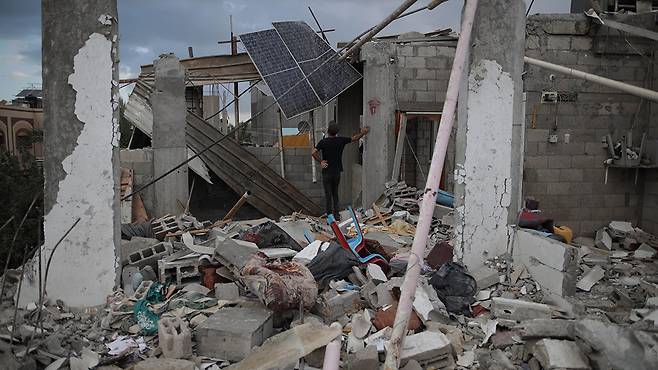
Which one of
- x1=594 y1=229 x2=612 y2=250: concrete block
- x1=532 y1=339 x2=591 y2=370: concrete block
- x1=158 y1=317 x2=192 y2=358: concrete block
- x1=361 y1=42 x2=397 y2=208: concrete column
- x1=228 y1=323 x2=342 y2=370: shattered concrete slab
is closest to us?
x1=532 y1=339 x2=591 y2=370: concrete block

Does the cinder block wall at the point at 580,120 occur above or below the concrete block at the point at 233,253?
above

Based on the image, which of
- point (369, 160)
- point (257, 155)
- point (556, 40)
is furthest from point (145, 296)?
point (556, 40)

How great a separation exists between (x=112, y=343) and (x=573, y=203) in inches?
313

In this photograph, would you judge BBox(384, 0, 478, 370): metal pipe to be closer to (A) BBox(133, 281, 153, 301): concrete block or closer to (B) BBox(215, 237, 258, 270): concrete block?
(B) BBox(215, 237, 258, 270): concrete block

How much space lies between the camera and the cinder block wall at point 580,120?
28.8 ft

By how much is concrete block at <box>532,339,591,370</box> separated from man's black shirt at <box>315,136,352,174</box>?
17.5 feet

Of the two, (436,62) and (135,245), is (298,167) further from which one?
(135,245)

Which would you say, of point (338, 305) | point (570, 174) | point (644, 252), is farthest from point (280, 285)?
point (570, 174)

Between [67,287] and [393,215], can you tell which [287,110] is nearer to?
[393,215]

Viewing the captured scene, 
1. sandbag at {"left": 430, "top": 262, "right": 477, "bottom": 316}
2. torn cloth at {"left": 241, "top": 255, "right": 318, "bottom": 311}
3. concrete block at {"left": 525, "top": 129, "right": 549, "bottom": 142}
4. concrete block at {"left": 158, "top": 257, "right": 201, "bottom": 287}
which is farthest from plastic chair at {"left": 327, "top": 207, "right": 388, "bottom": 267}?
concrete block at {"left": 525, "top": 129, "right": 549, "bottom": 142}

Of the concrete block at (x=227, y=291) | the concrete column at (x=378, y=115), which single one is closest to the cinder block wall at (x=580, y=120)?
the concrete column at (x=378, y=115)

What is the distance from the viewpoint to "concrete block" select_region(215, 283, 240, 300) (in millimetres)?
5004

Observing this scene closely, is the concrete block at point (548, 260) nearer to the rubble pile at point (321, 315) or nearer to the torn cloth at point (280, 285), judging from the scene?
the rubble pile at point (321, 315)

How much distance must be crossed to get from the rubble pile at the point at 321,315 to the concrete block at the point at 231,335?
1 cm
